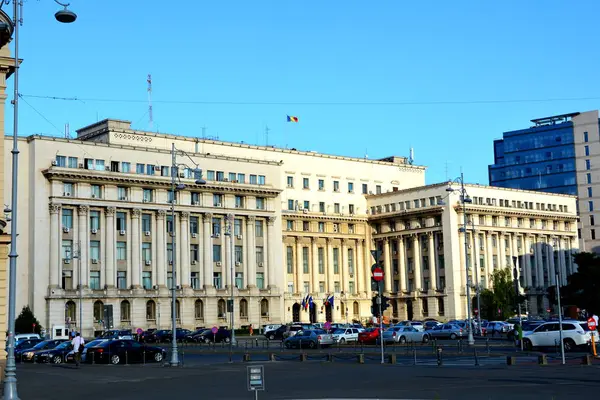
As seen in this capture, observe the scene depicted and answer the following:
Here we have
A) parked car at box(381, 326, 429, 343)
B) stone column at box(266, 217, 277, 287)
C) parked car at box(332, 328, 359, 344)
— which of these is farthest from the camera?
stone column at box(266, 217, 277, 287)

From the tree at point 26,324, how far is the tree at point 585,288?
51.3 m

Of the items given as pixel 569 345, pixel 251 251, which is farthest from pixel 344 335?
pixel 251 251

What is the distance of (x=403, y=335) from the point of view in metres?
69.9

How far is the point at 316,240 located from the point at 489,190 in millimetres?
26745

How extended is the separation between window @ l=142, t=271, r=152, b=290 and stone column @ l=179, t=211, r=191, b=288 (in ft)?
13.3

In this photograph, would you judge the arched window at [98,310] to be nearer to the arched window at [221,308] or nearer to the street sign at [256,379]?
the arched window at [221,308]

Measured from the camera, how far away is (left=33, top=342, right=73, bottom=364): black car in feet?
180

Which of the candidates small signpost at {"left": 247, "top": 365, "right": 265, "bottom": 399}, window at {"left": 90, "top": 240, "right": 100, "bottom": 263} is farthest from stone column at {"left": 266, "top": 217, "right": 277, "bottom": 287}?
small signpost at {"left": 247, "top": 365, "right": 265, "bottom": 399}

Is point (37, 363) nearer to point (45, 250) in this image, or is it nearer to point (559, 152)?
→ point (45, 250)

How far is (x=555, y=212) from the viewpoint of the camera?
137m

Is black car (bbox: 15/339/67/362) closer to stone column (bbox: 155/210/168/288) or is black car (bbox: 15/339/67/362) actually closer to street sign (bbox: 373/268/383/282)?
street sign (bbox: 373/268/383/282)

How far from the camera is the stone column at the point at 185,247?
105 m

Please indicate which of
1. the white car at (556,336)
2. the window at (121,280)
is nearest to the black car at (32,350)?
the white car at (556,336)

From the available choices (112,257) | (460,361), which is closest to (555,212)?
(112,257)
